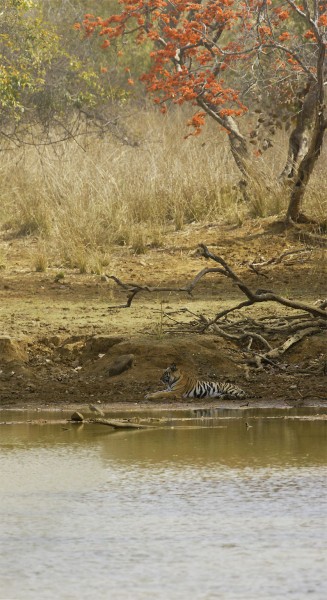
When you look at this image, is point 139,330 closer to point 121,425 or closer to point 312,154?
point 121,425

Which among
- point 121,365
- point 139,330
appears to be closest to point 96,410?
point 121,365

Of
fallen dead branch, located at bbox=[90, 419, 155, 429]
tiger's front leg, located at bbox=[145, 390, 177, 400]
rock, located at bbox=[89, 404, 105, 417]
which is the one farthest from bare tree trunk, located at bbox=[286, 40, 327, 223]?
fallen dead branch, located at bbox=[90, 419, 155, 429]

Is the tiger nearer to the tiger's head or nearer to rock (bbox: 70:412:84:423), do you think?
the tiger's head

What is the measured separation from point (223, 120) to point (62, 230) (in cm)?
441

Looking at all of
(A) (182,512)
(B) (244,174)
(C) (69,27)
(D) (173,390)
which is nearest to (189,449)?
(A) (182,512)

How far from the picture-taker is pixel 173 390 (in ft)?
28.9

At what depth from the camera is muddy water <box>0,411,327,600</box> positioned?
4.15 m

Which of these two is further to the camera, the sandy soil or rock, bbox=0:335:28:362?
rock, bbox=0:335:28:362

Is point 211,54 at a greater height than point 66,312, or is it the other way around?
point 211,54

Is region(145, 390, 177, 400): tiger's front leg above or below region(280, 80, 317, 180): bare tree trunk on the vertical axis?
below

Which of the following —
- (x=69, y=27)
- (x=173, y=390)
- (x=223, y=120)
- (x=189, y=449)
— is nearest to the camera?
(x=189, y=449)

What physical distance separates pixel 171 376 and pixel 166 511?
3634 millimetres

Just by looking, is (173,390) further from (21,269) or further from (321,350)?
(21,269)

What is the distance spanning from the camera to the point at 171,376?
8859 mm
